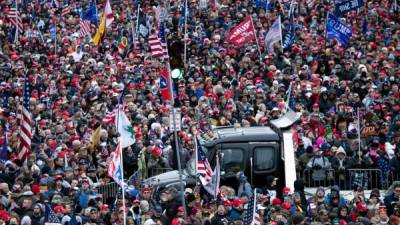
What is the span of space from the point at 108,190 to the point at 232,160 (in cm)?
266

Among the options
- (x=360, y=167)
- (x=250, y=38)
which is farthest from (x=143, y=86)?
(x=360, y=167)

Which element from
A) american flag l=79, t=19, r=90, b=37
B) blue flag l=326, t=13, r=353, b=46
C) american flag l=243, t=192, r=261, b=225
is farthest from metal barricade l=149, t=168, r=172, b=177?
american flag l=79, t=19, r=90, b=37

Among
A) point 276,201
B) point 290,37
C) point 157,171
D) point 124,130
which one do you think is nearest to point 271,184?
point 276,201

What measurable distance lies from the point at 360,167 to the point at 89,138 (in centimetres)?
607

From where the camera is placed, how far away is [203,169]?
82.3 feet

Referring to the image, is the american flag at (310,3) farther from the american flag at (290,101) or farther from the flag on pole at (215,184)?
the flag on pole at (215,184)

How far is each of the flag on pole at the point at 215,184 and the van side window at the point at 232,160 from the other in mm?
957

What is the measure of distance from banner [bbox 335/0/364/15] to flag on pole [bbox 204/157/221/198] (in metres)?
15.9

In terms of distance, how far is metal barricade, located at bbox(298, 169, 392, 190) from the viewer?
1063 inches

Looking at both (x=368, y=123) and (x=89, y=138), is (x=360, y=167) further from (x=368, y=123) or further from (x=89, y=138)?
(x=89, y=138)

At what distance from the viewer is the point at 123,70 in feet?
121

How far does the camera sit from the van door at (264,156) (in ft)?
85.2

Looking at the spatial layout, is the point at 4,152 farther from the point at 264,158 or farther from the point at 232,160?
the point at 264,158

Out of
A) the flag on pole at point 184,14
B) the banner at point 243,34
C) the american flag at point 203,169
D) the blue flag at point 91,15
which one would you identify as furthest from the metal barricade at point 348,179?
the blue flag at point 91,15
